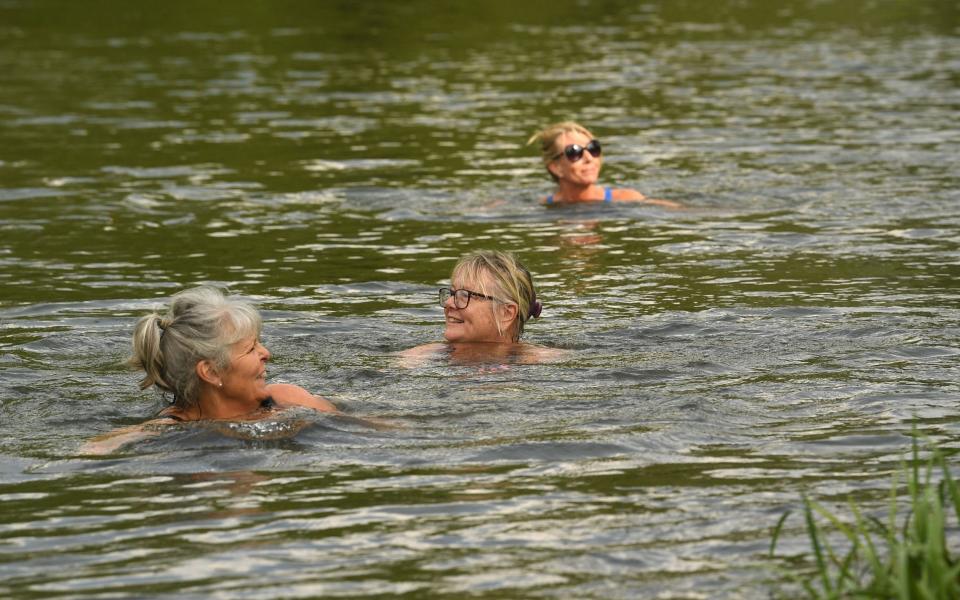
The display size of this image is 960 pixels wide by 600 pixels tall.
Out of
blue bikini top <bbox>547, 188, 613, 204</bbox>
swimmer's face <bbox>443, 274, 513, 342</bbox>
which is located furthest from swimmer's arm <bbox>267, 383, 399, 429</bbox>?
blue bikini top <bbox>547, 188, 613, 204</bbox>

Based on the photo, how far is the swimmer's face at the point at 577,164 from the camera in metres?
17.5

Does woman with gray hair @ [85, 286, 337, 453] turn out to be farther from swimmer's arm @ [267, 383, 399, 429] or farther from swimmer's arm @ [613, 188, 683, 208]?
swimmer's arm @ [613, 188, 683, 208]

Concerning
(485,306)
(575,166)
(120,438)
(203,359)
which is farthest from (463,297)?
(575,166)

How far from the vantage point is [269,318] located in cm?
1296

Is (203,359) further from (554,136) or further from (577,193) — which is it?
(554,136)

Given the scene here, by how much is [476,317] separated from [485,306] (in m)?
0.10

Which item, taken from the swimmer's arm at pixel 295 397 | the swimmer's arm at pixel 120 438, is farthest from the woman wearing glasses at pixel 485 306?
the swimmer's arm at pixel 120 438

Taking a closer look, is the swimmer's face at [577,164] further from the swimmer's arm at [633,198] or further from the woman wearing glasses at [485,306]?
the woman wearing glasses at [485,306]

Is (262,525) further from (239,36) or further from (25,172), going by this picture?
(239,36)

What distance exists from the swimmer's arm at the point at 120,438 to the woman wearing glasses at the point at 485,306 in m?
2.49

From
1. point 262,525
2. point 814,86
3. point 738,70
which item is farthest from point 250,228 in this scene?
point 738,70

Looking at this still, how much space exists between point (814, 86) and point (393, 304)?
1444 cm

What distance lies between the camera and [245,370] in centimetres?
909

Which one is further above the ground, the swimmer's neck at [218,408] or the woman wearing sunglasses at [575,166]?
the woman wearing sunglasses at [575,166]
